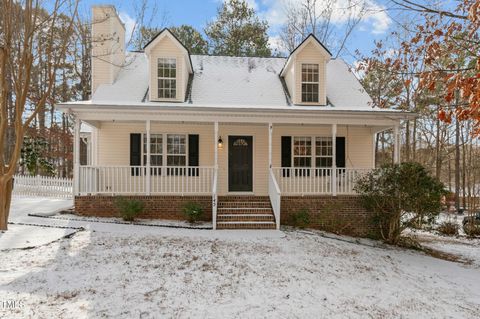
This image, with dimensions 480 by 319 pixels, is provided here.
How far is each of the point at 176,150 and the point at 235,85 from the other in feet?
11.5

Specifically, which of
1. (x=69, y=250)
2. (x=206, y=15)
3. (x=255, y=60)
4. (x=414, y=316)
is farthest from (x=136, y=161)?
(x=206, y=15)

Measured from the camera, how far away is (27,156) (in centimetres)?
1723

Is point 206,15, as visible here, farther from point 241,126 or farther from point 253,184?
point 253,184

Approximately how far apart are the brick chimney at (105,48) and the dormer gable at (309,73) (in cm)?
685

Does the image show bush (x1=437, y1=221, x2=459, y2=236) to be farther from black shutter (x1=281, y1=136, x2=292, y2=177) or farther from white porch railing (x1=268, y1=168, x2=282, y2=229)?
white porch railing (x1=268, y1=168, x2=282, y2=229)

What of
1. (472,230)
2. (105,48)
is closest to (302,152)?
(472,230)

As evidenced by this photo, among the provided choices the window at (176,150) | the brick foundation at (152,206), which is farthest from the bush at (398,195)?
the window at (176,150)

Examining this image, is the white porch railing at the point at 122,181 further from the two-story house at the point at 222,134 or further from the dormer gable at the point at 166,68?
the dormer gable at the point at 166,68

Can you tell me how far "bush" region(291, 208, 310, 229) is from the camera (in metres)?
9.35

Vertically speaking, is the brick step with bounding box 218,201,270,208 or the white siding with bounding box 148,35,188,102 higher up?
the white siding with bounding box 148,35,188,102

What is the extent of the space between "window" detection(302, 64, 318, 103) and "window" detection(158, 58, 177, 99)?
475 centimetres

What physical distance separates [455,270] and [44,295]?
8651 millimetres

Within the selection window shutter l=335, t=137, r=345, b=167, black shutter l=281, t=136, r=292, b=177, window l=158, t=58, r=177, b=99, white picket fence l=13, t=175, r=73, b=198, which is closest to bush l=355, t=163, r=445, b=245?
window shutter l=335, t=137, r=345, b=167

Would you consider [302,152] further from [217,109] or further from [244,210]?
[217,109]
